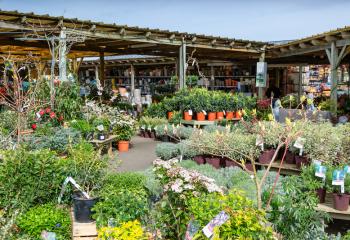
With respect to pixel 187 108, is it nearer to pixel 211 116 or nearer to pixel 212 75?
pixel 211 116

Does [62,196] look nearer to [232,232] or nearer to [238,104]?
[232,232]

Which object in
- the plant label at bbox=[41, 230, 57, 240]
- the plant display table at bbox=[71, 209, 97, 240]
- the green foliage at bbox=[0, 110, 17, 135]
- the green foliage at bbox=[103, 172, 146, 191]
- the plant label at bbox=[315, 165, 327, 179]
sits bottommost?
the plant label at bbox=[41, 230, 57, 240]

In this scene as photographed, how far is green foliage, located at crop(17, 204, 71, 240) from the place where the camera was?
3816 millimetres

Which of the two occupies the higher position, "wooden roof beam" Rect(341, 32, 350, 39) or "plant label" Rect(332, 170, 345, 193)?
"wooden roof beam" Rect(341, 32, 350, 39)

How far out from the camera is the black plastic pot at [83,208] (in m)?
3.85

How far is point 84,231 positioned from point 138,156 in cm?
513

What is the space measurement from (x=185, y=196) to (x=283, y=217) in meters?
Answer: 0.81

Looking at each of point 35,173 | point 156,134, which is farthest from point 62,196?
point 156,134

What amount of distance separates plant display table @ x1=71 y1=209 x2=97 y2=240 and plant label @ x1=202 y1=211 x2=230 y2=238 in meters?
1.32

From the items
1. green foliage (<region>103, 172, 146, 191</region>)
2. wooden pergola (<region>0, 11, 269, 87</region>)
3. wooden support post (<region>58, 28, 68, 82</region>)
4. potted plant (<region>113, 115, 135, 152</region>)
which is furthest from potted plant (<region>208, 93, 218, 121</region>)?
green foliage (<region>103, 172, 146, 191</region>)

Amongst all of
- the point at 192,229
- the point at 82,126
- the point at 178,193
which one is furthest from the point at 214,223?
Answer: the point at 82,126

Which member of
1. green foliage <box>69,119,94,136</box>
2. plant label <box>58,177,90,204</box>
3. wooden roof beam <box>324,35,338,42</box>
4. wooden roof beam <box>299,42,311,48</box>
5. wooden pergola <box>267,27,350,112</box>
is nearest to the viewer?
plant label <box>58,177,90,204</box>

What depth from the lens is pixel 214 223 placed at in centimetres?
264

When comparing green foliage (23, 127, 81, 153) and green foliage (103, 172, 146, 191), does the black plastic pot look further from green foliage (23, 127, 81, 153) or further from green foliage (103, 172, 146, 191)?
green foliage (23, 127, 81, 153)
